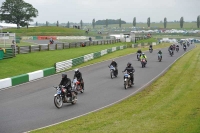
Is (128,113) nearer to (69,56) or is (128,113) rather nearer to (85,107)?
(85,107)

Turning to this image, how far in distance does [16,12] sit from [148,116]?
11626 cm


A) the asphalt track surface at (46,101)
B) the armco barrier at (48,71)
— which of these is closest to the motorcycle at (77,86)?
the asphalt track surface at (46,101)

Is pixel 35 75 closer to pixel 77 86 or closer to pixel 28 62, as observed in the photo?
pixel 77 86

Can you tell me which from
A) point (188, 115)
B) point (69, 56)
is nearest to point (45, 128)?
point (188, 115)

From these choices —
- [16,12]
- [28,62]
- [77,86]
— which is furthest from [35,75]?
[16,12]

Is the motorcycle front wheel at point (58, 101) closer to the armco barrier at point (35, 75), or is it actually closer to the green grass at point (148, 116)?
the green grass at point (148, 116)

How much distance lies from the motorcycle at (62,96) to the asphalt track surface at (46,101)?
28cm

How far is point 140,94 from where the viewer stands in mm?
21375

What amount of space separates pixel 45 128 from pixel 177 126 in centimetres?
479

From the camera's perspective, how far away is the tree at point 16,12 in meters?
125

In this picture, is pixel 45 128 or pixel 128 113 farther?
pixel 128 113

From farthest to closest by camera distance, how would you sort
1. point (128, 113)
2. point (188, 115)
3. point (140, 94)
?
point (140, 94) < point (128, 113) < point (188, 115)

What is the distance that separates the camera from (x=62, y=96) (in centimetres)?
1770

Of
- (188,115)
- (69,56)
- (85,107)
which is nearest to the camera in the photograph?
(188,115)
